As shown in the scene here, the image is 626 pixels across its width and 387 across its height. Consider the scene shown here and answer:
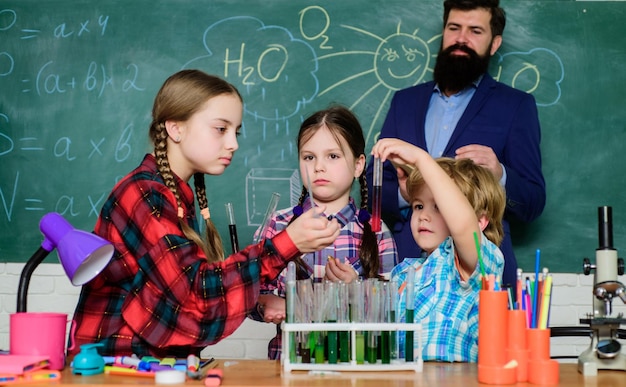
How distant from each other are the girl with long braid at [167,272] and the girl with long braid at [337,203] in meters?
0.60

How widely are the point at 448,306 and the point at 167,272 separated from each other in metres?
0.71

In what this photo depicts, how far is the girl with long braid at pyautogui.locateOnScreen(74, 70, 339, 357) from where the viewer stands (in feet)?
5.72

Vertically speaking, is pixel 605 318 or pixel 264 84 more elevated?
pixel 264 84

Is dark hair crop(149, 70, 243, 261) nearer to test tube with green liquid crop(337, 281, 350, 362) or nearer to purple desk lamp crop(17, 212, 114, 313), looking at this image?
purple desk lamp crop(17, 212, 114, 313)

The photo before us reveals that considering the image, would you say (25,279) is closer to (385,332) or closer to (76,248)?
(76,248)

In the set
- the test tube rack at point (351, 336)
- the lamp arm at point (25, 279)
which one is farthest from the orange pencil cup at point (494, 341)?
the lamp arm at point (25, 279)

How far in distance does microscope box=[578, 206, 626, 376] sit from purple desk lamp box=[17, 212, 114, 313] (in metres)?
1.04

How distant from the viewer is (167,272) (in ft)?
5.74

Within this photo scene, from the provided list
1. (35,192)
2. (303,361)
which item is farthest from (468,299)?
(35,192)

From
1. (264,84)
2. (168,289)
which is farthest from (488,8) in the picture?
(168,289)

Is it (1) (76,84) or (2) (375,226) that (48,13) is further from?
(2) (375,226)

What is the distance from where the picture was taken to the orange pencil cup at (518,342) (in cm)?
154

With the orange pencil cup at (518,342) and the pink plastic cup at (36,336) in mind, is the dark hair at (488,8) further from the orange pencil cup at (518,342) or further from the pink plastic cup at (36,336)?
the pink plastic cup at (36,336)

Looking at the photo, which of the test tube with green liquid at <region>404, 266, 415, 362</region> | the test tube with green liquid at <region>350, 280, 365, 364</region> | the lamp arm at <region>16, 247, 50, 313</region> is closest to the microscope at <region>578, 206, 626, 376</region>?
the test tube with green liquid at <region>404, 266, 415, 362</region>
